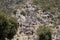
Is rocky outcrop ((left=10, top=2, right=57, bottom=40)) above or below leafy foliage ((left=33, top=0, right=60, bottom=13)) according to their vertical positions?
below

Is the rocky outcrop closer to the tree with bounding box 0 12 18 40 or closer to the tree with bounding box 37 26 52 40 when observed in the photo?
the tree with bounding box 0 12 18 40

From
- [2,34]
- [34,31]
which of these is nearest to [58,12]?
[34,31]

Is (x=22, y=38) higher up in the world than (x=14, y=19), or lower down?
lower down

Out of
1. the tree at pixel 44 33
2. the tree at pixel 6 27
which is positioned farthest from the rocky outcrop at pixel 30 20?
the tree at pixel 44 33

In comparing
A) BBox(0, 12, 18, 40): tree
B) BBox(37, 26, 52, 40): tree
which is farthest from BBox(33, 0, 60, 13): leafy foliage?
BBox(0, 12, 18, 40): tree

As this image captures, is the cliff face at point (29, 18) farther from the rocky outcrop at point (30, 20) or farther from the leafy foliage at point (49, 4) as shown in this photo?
the leafy foliage at point (49, 4)

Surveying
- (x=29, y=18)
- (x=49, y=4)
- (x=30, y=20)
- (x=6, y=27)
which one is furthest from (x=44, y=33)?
(x=49, y=4)

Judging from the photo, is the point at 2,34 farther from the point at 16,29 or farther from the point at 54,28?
the point at 54,28
